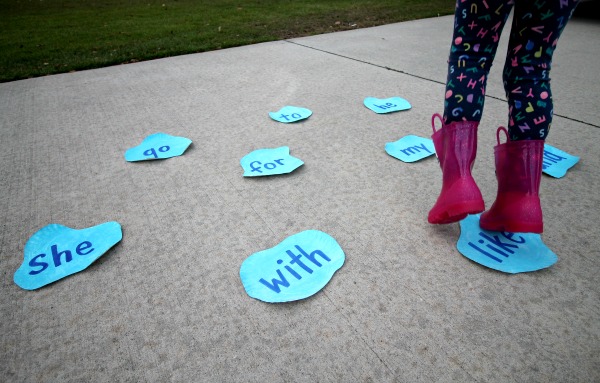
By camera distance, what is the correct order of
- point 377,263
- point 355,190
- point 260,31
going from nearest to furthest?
point 377,263
point 355,190
point 260,31

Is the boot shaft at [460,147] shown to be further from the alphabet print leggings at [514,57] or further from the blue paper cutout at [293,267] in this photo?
the blue paper cutout at [293,267]

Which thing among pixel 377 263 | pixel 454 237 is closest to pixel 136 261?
pixel 377 263

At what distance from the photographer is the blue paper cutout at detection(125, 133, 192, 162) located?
1472mm

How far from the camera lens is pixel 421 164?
140cm

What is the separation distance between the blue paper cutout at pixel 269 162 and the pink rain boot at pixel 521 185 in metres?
0.70

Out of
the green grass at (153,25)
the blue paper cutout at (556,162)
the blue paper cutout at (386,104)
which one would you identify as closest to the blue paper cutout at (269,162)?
the blue paper cutout at (386,104)

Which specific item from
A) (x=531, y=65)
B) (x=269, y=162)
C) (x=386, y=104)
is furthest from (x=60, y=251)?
(x=386, y=104)

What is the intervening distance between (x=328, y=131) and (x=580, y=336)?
3.85ft

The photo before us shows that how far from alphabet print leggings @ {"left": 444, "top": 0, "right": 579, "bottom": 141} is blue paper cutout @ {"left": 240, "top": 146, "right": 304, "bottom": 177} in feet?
1.97

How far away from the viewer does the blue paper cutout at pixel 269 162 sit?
1.36m

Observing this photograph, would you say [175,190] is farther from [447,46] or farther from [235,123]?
[447,46]

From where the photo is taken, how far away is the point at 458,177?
0.98m

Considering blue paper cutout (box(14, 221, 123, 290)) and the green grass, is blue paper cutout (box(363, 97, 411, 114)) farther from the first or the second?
the green grass

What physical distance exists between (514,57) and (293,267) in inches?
31.1
